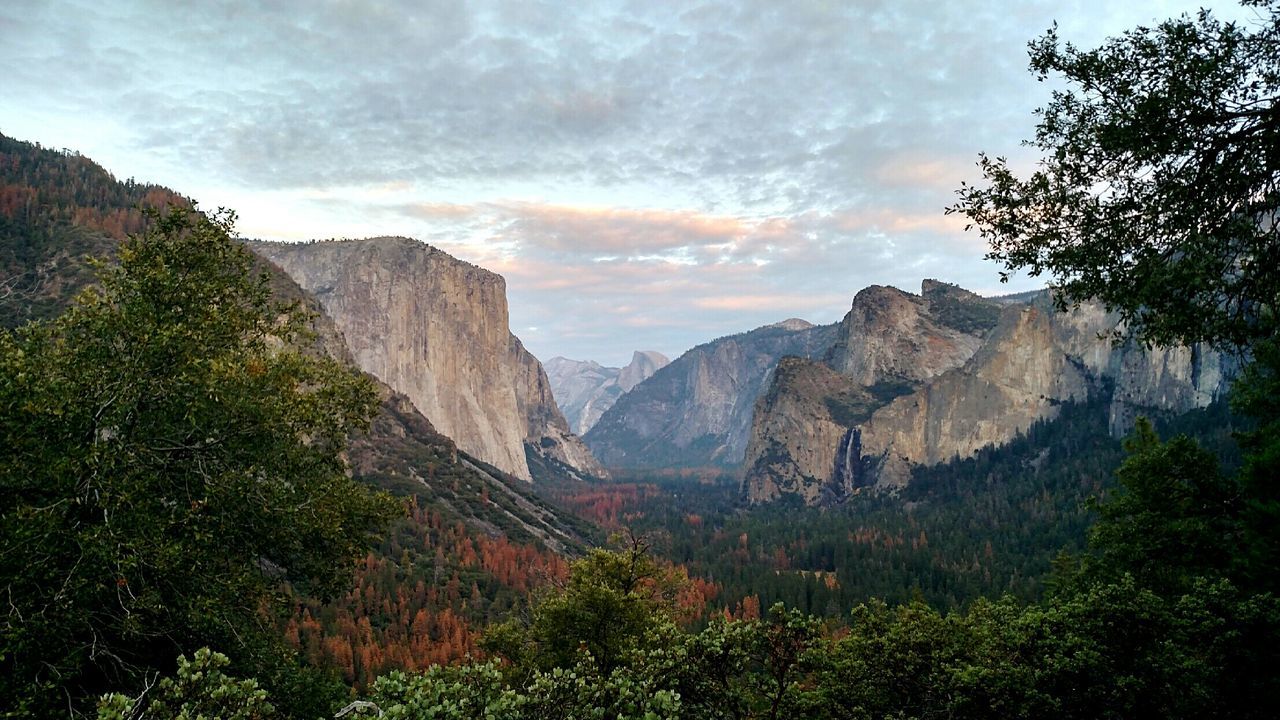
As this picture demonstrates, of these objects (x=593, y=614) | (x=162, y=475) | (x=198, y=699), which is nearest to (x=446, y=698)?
(x=198, y=699)

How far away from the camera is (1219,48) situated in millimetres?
10484

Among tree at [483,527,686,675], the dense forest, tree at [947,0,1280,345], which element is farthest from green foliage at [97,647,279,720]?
tree at [483,527,686,675]

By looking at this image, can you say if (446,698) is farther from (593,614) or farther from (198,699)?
(593,614)

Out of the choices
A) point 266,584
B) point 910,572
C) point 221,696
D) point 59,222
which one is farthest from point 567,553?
point 221,696

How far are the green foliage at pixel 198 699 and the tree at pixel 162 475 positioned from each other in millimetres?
4258

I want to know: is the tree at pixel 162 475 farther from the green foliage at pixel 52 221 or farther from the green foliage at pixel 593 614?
the green foliage at pixel 52 221

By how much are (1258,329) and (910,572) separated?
122 m

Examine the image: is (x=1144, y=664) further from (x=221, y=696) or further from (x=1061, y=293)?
(x=221, y=696)

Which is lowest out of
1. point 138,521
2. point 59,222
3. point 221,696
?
point 221,696

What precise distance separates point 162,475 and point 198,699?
8.13m

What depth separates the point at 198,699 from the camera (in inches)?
286

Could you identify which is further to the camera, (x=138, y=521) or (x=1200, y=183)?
(x=138, y=521)

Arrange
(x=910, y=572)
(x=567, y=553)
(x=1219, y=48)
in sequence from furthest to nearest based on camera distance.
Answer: (x=567, y=553)
(x=910, y=572)
(x=1219, y=48)

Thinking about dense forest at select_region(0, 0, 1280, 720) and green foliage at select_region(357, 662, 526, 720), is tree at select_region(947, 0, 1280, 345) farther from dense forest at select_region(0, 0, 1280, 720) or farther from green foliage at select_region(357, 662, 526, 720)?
green foliage at select_region(357, 662, 526, 720)
